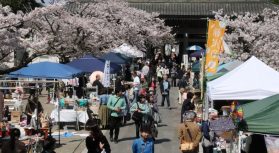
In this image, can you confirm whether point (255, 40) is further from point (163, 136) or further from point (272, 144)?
point (272, 144)

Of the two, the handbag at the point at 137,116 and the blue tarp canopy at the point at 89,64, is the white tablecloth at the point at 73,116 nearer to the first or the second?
the handbag at the point at 137,116

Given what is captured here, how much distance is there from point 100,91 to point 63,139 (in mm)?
6126

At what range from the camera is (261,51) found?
2861 centimetres

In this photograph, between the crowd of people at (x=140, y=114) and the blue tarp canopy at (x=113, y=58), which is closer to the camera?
the crowd of people at (x=140, y=114)

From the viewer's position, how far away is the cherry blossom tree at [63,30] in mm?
24375

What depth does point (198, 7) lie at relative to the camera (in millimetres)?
47375

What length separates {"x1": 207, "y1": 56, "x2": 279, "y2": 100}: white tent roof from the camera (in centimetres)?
1284

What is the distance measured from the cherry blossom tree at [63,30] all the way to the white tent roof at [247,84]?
12.0 meters

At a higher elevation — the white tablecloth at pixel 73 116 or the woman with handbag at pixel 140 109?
the woman with handbag at pixel 140 109

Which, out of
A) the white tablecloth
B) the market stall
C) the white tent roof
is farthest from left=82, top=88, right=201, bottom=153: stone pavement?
the market stall

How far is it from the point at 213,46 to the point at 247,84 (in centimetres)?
221

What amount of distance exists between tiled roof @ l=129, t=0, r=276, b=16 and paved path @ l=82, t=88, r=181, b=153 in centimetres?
2337

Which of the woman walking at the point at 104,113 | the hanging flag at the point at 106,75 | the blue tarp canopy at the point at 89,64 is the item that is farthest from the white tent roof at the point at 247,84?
the blue tarp canopy at the point at 89,64

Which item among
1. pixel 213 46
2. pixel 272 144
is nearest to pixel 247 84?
pixel 213 46
